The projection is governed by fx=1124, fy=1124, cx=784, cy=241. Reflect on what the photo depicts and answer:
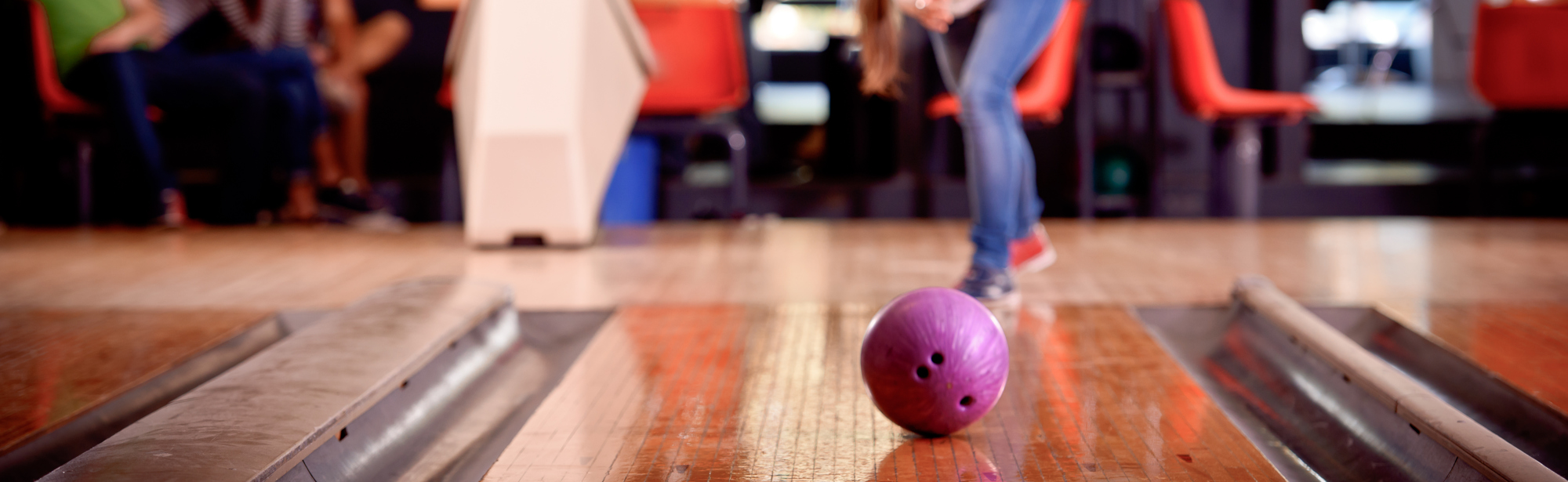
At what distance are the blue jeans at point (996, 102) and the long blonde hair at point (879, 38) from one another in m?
0.10

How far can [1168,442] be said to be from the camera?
1.46 meters

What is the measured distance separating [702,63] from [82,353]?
2787 mm

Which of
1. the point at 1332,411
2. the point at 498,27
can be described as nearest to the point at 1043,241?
the point at 1332,411

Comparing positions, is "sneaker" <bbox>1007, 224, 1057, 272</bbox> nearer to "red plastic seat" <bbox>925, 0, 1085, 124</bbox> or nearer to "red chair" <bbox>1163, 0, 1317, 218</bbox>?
"red plastic seat" <bbox>925, 0, 1085, 124</bbox>

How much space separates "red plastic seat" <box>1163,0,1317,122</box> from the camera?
440 centimetres

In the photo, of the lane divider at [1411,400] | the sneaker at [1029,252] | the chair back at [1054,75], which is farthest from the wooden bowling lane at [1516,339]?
the chair back at [1054,75]

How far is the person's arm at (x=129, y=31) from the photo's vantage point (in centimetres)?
414

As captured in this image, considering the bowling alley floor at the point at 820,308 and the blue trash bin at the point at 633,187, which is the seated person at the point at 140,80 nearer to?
the bowling alley floor at the point at 820,308

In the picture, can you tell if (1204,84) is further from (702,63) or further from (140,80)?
(140,80)

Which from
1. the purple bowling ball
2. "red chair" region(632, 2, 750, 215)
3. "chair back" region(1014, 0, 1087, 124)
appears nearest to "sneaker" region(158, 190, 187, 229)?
"red chair" region(632, 2, 750, 215)

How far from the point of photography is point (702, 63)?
4.52 m

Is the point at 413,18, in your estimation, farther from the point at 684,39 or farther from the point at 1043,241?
the point at 1043,241

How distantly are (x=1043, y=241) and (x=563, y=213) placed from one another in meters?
1.52

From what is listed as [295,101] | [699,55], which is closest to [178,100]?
[295,101]
